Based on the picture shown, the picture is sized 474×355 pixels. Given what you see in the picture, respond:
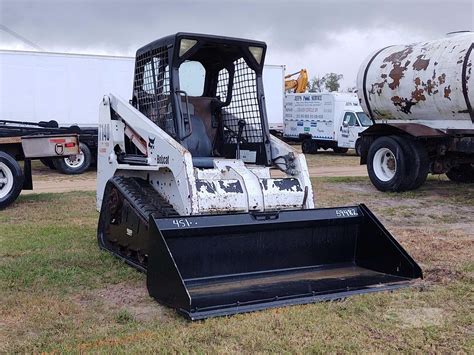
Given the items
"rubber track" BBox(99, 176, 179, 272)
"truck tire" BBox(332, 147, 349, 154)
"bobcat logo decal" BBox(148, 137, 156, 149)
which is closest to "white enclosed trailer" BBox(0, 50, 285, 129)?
"truck tire" BBox(332, 147, 349, 154)

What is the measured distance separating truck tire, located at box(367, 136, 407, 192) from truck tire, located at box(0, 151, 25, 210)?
6.92 meters

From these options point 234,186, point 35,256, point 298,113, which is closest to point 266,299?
point 234,186

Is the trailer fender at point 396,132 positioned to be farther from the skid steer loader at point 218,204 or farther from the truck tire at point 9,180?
the truck tire at point 9,180

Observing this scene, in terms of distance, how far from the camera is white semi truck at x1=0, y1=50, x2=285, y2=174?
17000 mm

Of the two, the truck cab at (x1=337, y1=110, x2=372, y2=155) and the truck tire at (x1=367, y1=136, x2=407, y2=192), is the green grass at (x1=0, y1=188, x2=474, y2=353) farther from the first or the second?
the truck cab at (x1=337, y1=110, x2=372, y2=155)

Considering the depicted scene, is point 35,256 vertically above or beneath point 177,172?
beneath

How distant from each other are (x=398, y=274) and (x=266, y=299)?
1404mm

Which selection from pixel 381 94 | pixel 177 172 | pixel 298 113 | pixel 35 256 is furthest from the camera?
pixel 298 113

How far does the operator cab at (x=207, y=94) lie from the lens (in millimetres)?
6016

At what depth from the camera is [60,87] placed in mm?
17531

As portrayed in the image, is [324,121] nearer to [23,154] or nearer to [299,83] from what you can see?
[299,83]

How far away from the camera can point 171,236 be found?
4773 millimetres

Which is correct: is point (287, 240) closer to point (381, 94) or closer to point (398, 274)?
point (398, 274)

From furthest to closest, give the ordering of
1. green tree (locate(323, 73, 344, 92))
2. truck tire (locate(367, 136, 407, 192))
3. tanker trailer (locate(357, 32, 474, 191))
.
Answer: green tree (locate(323, 73, 344, 92)), truck tire (locate(367, 136, 407, 192)), tanker trailer (locate(357, 32, 474, 191))
